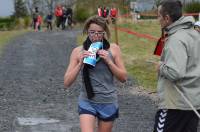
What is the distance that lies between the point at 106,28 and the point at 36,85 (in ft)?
22.1

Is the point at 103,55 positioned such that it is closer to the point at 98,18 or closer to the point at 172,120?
the point at 98,18

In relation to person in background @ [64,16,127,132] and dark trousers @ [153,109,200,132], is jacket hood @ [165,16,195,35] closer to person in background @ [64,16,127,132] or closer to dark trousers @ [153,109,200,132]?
dark trousers @ [153,109,200,132]

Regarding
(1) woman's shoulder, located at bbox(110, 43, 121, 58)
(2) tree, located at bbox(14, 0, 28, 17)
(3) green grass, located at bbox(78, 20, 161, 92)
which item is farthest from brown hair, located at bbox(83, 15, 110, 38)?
(2) tree, located at bbox(14, 0, 28, 17)

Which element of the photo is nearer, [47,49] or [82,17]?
[47,49]

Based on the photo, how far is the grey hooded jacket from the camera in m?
4.04

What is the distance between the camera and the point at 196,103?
13.8ft

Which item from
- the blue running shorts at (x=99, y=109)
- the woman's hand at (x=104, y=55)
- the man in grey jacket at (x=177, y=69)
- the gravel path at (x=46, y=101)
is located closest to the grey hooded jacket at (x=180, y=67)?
the man in grey jacket at (x=177, y=69)

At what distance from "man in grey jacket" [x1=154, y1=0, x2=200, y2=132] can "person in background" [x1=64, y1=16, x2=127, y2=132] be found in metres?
0.70

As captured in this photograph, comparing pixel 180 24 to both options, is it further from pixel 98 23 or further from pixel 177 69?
pixel 98 23

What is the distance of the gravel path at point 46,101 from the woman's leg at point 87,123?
8.05 ft

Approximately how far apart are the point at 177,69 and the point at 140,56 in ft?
41.9

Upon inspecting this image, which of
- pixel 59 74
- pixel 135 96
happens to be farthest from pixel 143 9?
pixel 135 96

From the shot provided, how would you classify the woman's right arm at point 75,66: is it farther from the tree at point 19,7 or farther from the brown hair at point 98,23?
the tree at point 19,7

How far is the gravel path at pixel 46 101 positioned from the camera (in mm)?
7547
